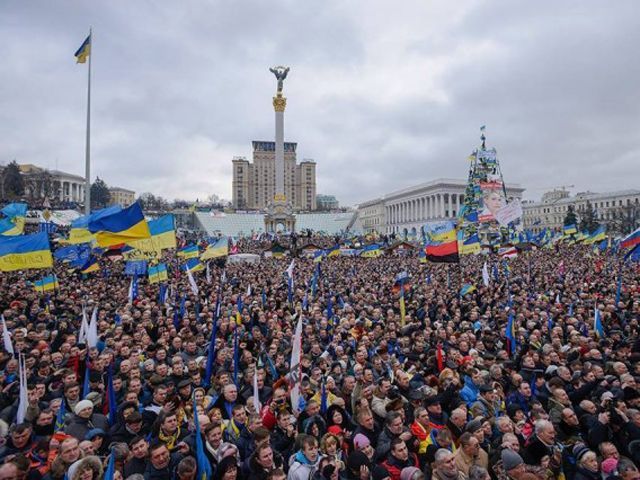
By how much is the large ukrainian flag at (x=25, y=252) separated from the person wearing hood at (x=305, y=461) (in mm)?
9423

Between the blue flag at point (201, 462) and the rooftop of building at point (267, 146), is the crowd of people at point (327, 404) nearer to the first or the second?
the blue flag at point (201, 462)

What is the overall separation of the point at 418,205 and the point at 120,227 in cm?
8445

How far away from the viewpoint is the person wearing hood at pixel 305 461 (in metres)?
3.26

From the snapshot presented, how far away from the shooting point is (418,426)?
420cm

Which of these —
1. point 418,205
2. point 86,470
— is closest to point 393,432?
point 86,470

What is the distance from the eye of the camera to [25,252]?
406 inches

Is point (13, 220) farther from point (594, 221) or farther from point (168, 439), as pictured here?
point (594, 221)

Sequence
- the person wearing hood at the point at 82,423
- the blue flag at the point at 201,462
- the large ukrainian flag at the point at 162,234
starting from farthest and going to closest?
the large ukrainian flag at the point at 162,234, the person wearing hood at the point at 82,423, the blue flag at the point at 201,462

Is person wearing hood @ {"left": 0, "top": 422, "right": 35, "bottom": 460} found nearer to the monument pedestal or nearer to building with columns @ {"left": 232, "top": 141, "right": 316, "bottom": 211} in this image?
the monument pedestal

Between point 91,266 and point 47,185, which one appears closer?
point 91,266

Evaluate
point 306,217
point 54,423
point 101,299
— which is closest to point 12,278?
point 101,299

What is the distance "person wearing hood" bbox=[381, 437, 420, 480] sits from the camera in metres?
3.46

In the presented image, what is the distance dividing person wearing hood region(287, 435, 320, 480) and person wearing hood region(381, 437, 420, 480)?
1.99 feet

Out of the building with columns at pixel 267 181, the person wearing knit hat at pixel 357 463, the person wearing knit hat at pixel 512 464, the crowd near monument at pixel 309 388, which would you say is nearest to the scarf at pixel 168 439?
the crowd near monument at pixel 309 388
